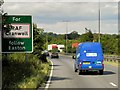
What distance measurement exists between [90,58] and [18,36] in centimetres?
1161

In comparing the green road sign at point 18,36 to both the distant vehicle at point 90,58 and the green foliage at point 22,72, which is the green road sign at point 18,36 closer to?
the green foliage at point 22,72

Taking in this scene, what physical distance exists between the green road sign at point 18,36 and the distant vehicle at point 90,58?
34.7ft

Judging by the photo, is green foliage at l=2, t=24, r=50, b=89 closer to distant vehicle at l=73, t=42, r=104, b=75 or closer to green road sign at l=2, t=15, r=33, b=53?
green road sign at l=2, t=15, r=33, b=53

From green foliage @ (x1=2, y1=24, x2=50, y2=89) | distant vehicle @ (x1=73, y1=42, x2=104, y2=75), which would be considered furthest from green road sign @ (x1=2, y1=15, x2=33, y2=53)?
distant vehicle @ (x1=73, y1=42, x2=104, y2=75)

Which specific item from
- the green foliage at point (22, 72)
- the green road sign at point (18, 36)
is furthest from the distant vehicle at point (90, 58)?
the green road sign at point (18, 36)

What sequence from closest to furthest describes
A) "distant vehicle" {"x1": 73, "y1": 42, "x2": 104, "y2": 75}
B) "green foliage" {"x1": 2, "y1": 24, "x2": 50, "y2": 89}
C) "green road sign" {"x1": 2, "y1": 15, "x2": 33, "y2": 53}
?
"green foliage" {"x1": 2, "y1": 24, "x2": 50, "y2": 89}
"green road sign" {"x1": 2, "y1": 15, "x2": 33, "y2": 53}
"distant vehicle" {"x1": 73, "y1": 42, "x2": 104, "y2": 75}

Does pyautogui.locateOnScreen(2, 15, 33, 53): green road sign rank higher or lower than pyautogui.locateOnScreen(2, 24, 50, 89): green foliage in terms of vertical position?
higher

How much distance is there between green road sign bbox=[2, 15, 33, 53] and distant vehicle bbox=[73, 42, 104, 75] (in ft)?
34.7

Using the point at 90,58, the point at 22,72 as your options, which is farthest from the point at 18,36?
the point at 90,58

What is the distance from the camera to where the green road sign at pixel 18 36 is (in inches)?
800

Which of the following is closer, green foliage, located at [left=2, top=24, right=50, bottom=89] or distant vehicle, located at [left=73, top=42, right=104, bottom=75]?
green foliage, located at [left=2, top=24, right=50, bottom=89]

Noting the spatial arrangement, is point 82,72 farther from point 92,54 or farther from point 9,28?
point 9,28

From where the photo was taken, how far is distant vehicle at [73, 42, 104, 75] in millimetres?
30484

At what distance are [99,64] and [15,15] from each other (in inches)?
440
